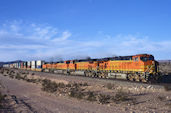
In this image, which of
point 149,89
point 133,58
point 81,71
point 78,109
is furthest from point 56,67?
point 78,109

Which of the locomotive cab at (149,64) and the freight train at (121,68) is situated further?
the freight train at (121,68)

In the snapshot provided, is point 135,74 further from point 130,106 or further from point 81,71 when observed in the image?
point 81,71

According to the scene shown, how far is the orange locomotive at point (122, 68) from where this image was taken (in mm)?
20909

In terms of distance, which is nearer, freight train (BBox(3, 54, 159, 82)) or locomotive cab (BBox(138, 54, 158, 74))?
locomotive cab (BBox(138, 54, 158, 74))

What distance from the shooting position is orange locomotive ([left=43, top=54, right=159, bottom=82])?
20.9 m

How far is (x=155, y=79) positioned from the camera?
21.2 metres

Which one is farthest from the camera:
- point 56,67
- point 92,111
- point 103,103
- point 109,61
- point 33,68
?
point 33,68

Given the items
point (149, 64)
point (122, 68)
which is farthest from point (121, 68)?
point (149, 64)

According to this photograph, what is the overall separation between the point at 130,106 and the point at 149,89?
19.0 feet

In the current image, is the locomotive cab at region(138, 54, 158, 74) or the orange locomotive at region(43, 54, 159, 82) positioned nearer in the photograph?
the locomotive cab at region(138, 54, 158, 74)

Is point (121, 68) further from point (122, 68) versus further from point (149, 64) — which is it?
point (149, 64)

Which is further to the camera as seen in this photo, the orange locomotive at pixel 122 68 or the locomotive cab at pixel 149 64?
the orange locomotive at pixel 122 68

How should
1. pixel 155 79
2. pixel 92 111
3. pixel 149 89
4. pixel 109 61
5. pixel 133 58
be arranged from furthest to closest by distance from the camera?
1. pixel 109 61
2. pixel 133 58
3. pixel 155 79
4. pixel 149 89
5. pixel 92 111

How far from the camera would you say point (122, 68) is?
2442 centimetres
